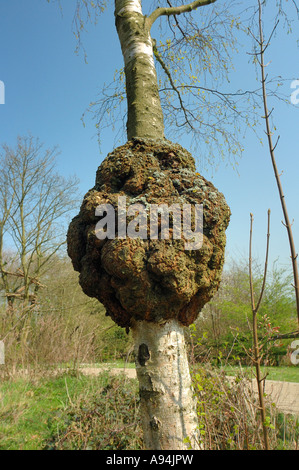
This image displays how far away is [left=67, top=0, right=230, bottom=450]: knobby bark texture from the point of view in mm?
1602

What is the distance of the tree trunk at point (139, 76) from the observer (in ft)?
7.64

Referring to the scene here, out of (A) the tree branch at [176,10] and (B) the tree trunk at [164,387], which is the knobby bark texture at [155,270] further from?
(A) the tree branch at [176,10]

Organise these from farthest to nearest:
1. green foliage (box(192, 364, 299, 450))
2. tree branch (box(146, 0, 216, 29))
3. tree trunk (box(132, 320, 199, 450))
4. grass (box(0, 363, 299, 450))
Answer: tree branch (box(146, 0, 216, 29)), grass (box(0, 363, 299, 450)), green foliage (box(192, 364, 299, 450)), tree trunk (box(132, 320, 199, 450))

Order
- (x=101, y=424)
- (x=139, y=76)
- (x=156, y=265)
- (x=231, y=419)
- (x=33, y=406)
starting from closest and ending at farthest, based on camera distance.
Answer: (x=156, y=265), (x=139, y=76), (x=231, y=419), (x=101, y=424), (x=33, y=406)

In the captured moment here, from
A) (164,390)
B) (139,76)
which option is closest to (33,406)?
(164,390)

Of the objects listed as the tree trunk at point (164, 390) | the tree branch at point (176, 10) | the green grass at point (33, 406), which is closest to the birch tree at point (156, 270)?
the tree trunk at point (164, 390)

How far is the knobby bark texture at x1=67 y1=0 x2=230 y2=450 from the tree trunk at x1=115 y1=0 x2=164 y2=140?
30 centimetres

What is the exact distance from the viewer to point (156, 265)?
1.58 m

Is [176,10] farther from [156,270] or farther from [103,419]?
[103,419]

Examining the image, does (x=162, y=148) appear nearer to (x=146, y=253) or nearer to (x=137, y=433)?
(x=146, y=253)

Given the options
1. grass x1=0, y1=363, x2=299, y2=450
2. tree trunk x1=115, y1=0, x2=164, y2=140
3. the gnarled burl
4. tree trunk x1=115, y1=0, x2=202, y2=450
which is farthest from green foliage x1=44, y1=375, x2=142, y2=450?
tree trunk x1=115, y1=0, x2=164, y2=140

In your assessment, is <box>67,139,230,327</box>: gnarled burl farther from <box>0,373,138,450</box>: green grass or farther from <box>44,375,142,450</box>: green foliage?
<box>0,373,138,450</box>: green grass

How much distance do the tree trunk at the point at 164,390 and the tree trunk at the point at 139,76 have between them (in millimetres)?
1412

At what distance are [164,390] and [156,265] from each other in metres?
0.66
